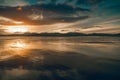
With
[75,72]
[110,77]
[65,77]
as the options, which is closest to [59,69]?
[75,72]

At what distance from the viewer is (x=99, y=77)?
18.7 m

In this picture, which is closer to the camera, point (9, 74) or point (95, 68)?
point (9, 74)

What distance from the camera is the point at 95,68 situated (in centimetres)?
2228

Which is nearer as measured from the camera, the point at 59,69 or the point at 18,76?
the point at 18,76

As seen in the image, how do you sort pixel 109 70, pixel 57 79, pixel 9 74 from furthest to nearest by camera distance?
pixel 109 70 → pixel 9 74 → pixel 57 79

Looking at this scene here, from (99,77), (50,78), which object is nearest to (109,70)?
(99,77)

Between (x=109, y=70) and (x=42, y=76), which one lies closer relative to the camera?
(x=42, y=76)

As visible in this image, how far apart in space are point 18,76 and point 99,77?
650 centimetres

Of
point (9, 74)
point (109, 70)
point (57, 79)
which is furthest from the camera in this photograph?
point (109, 70)

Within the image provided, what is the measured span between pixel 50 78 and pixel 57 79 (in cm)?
68

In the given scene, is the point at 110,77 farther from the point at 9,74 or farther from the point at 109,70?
the point at 9,74

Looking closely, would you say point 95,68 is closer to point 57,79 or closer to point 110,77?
point 110,77

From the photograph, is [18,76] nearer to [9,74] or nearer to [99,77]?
[9,74]

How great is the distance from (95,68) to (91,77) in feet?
12.2
